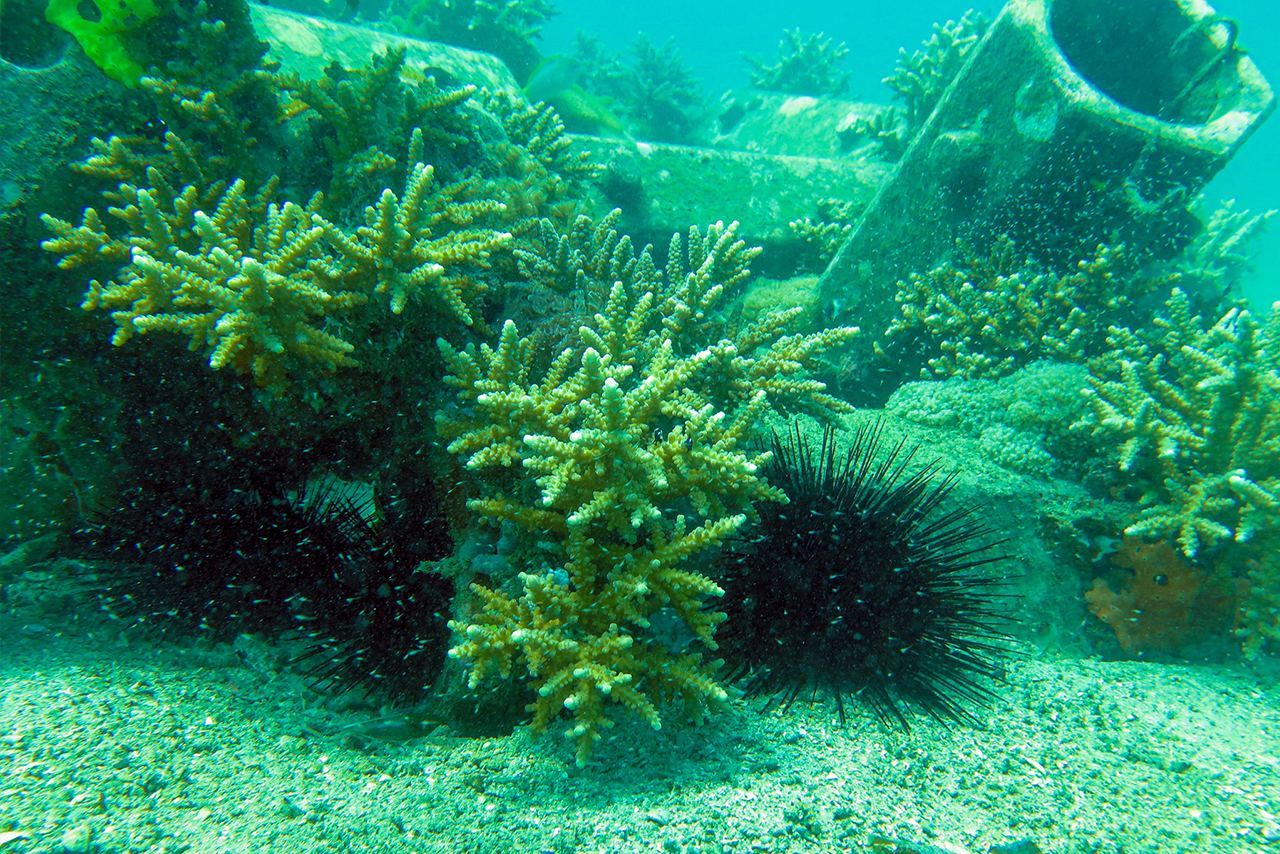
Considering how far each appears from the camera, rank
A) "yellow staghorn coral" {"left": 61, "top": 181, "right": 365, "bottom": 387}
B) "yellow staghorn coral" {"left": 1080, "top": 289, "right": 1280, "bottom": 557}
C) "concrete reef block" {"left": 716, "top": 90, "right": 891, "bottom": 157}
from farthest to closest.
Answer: "concrete reef block" {"left": 716, "top": 90, "right": 891, "bottom": 157}, "yellow staghorn coral" {"left": 1080, "top": 289, "right": 1280, "bottom": 557}, "yellow staghorn coral" {"left": 61, "top": 181, "right": 365, "bottom": 387}

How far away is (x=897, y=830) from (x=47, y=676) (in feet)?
9.86

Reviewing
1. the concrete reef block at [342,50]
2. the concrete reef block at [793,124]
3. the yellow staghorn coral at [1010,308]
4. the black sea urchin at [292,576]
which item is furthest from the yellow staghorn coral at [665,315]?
the concrete reef block at [793,124]

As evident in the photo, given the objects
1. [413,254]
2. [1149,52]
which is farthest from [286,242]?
[1149,52]

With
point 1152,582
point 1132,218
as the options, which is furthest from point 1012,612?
point 1132,218

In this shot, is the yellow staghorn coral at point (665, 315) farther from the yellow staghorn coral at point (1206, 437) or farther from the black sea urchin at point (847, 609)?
the yellow staghorn coral at point (1206, 437)

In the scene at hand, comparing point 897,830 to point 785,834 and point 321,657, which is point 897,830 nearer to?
point 785,834

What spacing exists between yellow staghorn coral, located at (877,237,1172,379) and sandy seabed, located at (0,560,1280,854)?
238 cm

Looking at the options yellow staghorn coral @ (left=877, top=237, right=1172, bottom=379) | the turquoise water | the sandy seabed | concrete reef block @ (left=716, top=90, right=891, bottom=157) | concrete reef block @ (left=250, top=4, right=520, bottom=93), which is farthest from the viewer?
concrete reef block @ (left=716, top=90, right=891, bottom=157)

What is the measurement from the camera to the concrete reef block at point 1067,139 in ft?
12.7

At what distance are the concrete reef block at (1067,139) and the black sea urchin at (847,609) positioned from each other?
2.77 meters

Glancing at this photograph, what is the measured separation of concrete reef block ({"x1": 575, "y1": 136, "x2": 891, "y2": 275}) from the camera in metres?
5.87

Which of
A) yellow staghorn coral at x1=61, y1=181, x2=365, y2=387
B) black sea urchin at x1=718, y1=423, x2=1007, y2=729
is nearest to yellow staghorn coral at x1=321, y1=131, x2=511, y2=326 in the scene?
yellow staghorn coral at x1=61, y1=181, x2=365, y2=387

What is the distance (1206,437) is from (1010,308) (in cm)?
149

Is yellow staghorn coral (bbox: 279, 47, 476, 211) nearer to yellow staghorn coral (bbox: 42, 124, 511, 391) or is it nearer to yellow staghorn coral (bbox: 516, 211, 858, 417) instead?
yellow staghorn coral (bbox: 42, 124, 511, 391)
